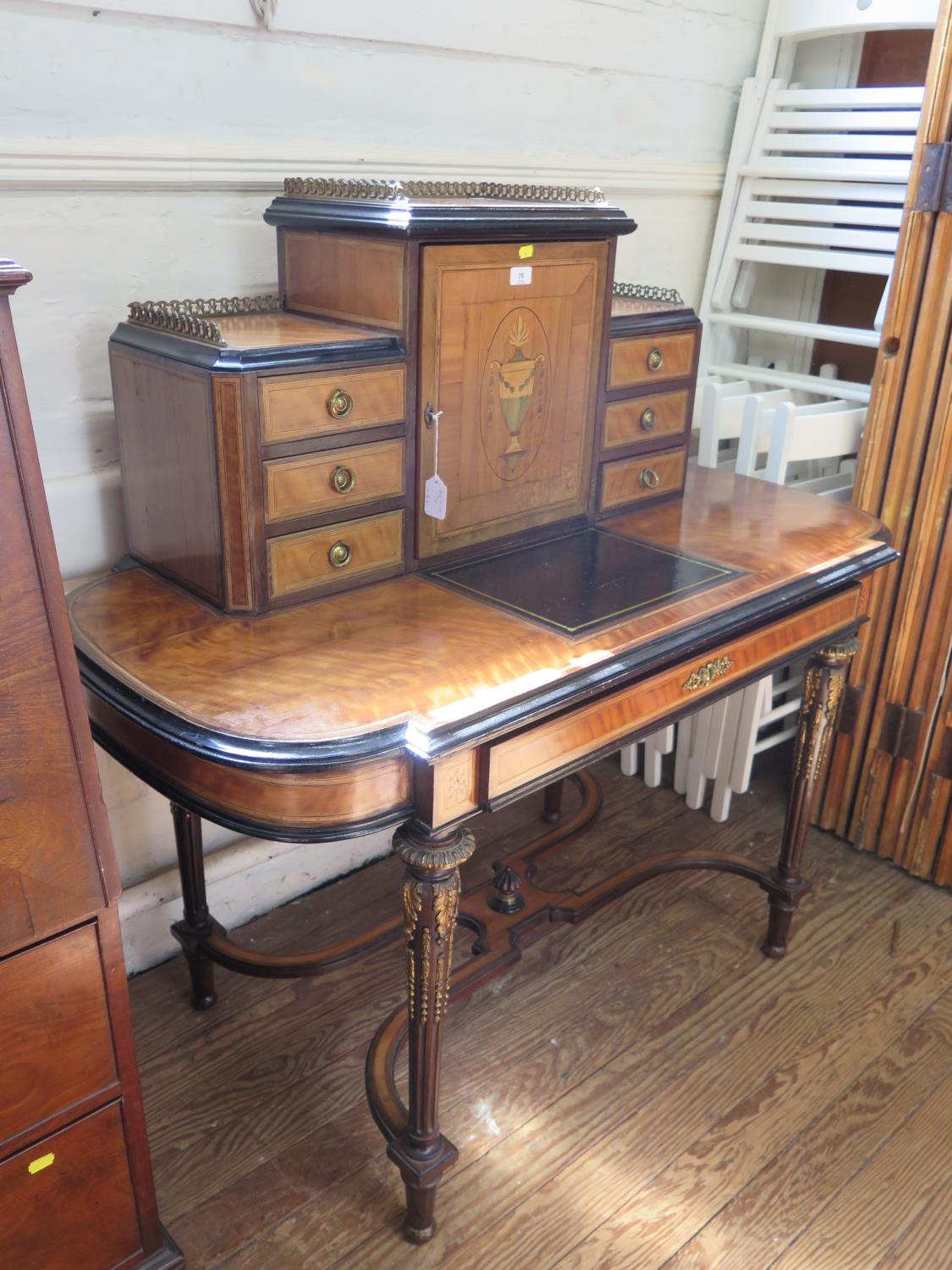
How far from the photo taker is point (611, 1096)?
2.10m

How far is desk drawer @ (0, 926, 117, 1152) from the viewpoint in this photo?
135cm

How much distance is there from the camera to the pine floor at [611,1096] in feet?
5.98

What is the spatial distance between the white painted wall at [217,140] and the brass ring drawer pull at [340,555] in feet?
1.68

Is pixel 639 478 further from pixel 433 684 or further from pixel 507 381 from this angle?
pixel 433 684

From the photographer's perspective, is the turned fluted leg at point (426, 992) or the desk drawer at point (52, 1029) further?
the turned fluted leg at point (426, 992)

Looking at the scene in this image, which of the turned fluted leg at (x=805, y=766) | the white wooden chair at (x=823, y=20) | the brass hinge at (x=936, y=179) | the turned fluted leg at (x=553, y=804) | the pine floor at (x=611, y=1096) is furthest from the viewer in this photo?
the turned fluted leg at (x=553, y=804)

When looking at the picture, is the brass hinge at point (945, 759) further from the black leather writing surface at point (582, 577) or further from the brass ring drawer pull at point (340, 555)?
the brass ring drawer pull at point (340, 555)

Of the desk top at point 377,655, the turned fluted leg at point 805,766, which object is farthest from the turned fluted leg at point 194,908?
the turned fluted leg at point 805,766

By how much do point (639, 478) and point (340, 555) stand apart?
0.76 m

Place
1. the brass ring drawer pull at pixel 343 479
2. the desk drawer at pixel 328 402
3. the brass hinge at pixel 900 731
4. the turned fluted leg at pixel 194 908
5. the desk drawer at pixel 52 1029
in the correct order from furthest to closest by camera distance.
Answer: the brass hinge at pixel 900 731 < the turned fluted leg at pixel 194 908 < the brass ring drawer pull at pixel 343 479 < the desk drawer at pixel 328 402 < the desk drawer at pixel 52 1029

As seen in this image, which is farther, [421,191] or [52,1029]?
[421,191]

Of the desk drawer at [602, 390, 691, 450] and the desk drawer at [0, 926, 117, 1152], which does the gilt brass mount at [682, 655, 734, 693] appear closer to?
the desk drawer at [602, 390, 691, 450]

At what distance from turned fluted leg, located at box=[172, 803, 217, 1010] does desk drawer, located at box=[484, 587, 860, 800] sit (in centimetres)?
78

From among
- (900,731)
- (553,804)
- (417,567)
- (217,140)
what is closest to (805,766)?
(900,731)
